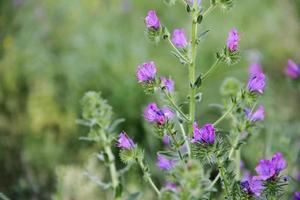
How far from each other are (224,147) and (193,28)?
1.18ft

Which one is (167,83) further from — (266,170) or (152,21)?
(266,170)

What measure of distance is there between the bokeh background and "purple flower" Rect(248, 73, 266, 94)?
1304 mm

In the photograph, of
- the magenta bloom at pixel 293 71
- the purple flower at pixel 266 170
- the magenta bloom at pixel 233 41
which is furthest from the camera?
the magenta bloom at pixel 293 71

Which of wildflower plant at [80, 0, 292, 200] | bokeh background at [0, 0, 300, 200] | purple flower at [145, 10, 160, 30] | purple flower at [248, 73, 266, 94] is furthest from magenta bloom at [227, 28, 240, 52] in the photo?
bokeh background at [0, 0, 300, 200]

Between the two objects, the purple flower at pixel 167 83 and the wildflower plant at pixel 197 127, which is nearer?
the wildflower plant at pixel 197 127

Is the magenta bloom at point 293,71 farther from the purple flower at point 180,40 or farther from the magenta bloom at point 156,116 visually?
the magenta bloom at point 156,116

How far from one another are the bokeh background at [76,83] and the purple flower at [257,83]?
130cm

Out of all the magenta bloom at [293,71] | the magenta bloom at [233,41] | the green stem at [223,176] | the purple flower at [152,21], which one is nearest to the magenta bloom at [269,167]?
the green stem at [223,176]

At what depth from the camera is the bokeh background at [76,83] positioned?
3.70 metres

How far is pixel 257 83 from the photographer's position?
5.97 feet

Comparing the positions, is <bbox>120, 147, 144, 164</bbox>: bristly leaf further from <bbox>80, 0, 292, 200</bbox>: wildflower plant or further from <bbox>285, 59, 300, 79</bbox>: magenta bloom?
<bbox>285, 59, 300, 79</bbox>: magenta bloom

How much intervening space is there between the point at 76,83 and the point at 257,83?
2.91 m

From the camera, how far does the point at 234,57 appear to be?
5.96 feet

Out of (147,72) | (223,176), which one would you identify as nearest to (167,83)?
(147,72)
